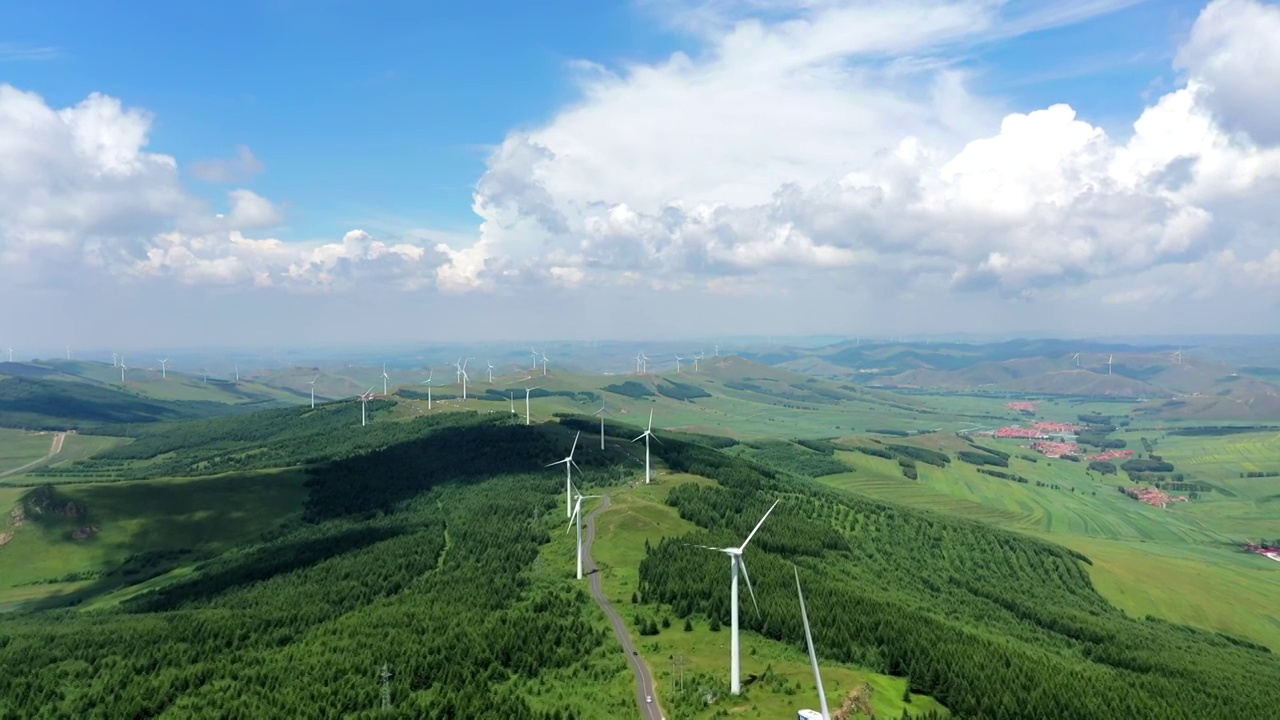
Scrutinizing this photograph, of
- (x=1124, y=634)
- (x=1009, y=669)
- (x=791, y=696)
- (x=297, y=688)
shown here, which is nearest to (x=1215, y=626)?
(x=1124, y=634)

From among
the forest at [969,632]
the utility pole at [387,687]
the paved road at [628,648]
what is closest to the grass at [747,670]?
the paved road at [628,648]

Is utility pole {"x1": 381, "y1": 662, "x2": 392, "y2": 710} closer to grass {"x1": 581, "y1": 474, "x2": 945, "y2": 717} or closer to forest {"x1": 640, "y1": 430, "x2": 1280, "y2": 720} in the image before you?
grass {"x1": 581, "y1": 474, "x2": 945, "y2": 717}

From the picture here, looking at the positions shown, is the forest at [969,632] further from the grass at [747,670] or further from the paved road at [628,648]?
the paved road at [628,648]

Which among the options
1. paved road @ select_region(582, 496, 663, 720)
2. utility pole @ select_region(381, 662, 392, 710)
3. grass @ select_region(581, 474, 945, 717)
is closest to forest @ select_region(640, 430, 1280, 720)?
grass @ select_region(581, 474, 945, 717)

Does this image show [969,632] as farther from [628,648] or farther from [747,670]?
[628,648]

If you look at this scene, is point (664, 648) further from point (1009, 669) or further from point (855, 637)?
point (1009, 669)

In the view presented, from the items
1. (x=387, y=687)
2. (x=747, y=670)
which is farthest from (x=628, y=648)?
(x=387, y=687)
